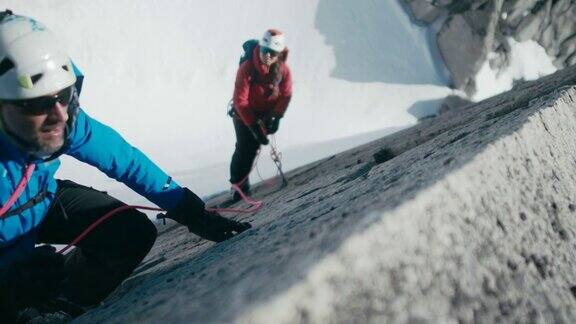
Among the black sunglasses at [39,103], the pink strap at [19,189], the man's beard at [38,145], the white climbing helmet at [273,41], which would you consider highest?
the white climbing helmet at [273,41]

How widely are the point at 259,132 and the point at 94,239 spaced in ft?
9.66

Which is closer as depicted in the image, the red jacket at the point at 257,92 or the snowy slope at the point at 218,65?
the red jacket at the point at 257,92

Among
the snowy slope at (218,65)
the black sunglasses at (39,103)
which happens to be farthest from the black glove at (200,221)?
the snowy slope at (218,65)

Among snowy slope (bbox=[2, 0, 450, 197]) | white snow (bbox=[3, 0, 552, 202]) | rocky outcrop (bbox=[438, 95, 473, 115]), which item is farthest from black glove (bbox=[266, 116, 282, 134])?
rocky outcrop (bbox=[438, 95, 473, 115])

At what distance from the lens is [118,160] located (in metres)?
2.21

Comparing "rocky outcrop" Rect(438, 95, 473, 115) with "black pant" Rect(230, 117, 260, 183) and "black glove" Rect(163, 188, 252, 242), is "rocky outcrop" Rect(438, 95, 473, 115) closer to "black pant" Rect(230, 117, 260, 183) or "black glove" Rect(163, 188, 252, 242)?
"black pant" Rect(230, 117, 260, 183)

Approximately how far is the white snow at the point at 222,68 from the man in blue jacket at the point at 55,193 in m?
7.96

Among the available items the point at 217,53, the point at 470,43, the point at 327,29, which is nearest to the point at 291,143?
the point at 217,53

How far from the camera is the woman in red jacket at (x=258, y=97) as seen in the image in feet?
15.4

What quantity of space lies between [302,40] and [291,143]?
568 cm

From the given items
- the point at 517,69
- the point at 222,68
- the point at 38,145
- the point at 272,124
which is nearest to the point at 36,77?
the point at 38,145

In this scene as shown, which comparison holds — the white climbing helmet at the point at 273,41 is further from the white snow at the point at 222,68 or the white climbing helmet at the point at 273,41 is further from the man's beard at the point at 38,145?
the white snow at the point at 222,68

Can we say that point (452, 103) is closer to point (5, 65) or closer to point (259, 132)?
point (259, 132)

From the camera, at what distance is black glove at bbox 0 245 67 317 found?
1822 millimetres
